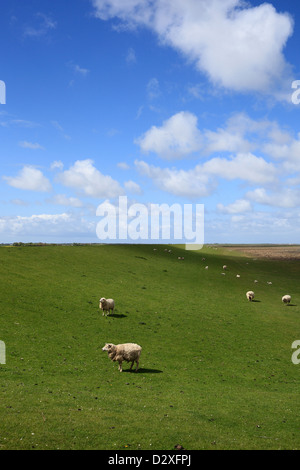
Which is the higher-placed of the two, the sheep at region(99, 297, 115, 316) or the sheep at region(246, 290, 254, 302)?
the sheep at region(99, 297, 115, 316)

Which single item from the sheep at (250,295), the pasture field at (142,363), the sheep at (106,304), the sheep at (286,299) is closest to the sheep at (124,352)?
the pasture field at (142,363)

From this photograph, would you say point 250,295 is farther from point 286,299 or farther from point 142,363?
point 142,363

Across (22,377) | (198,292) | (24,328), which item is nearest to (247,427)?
(22,377)

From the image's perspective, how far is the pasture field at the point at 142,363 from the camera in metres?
14.6

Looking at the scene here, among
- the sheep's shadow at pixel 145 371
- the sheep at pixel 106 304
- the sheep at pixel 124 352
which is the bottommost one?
the sheep's shadow at pixel 145 371

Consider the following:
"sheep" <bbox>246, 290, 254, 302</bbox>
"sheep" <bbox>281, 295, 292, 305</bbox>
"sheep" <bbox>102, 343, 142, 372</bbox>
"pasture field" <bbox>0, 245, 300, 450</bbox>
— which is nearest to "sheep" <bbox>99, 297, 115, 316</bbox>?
"pasture field" <bbox>0, 245, 300, 450</bbox>

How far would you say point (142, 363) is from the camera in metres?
26.1

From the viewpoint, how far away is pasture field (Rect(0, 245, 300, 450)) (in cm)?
1455

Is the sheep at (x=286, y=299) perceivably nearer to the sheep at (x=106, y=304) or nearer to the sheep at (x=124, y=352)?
the sheep at (x=106, y=304)

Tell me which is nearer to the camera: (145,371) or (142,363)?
(145,371)

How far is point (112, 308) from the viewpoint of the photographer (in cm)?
3847

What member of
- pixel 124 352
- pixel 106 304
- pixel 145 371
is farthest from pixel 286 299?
pixel 124 352

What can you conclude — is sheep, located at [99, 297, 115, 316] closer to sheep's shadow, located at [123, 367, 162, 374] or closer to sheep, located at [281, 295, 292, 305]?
sheep's shadow, located at [123, 367, 162, 374]
